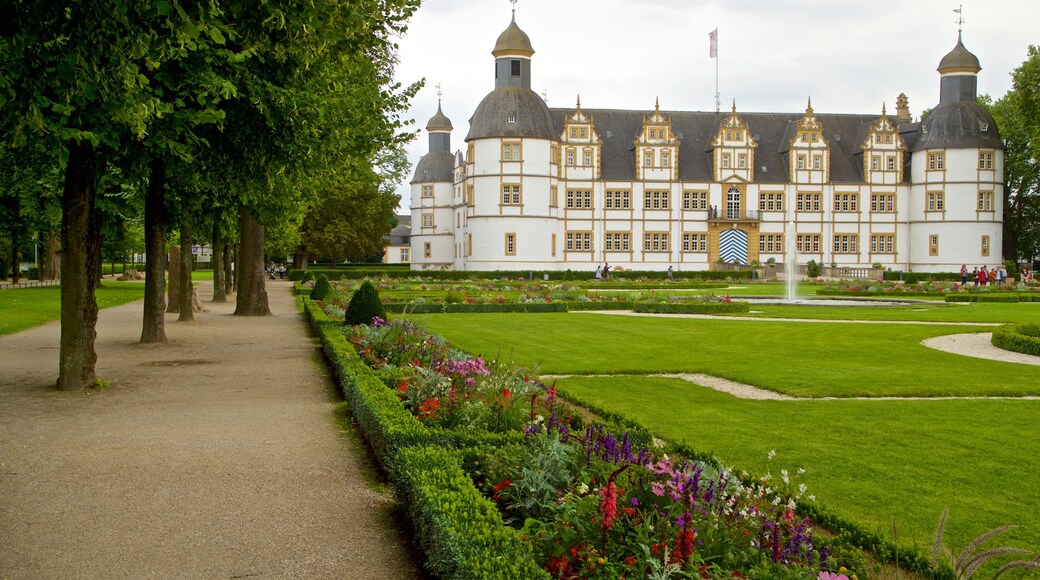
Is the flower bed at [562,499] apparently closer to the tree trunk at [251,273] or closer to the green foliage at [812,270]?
the tree trunk at [251,273]

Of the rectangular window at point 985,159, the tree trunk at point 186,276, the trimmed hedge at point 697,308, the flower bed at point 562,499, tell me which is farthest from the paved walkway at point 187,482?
the rectangular window at point 985,159

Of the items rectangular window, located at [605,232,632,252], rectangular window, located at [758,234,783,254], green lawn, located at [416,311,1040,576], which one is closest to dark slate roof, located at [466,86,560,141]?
rectangular window, located at [605,232,632,252]

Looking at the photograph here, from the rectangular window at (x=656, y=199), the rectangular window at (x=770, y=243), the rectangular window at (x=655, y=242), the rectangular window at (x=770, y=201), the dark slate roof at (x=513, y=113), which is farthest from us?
the rectangular window at (x=770, y=201)

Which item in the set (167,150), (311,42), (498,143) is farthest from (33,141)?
(498,143)

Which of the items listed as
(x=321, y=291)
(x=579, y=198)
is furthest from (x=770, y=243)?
(x=321, y=291)

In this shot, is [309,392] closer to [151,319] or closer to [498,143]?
[151,319]

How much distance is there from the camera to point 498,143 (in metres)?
68.7

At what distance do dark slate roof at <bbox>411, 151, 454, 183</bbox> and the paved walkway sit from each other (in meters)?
68.1

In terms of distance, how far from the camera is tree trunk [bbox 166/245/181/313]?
2811 centimetres

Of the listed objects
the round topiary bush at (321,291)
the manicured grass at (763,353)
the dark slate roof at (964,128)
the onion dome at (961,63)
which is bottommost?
the manicured grass at (763,353)

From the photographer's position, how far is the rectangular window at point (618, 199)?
72.1 metres

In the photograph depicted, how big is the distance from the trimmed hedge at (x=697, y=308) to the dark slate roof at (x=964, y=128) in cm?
4771

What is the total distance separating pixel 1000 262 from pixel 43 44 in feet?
243

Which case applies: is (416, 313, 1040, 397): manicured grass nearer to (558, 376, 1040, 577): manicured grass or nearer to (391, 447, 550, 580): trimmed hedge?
(558, 376, 1040, 577): manicured grass
